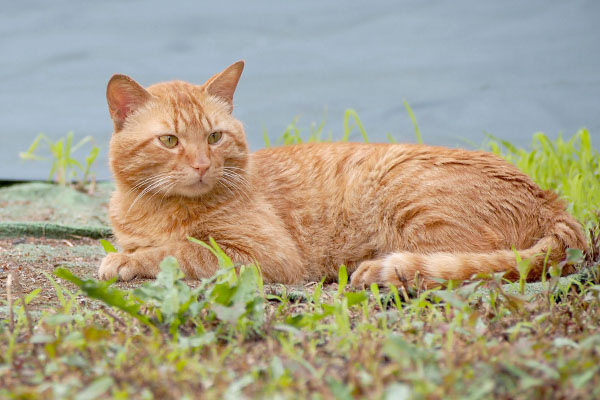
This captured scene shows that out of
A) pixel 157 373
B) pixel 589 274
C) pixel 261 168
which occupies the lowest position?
pixel 589 274

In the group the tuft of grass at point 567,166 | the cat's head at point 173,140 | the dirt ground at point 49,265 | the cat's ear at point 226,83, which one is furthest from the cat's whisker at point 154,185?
the tuft of grass at point 567,166

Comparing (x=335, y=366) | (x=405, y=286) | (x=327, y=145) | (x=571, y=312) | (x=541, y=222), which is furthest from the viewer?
(x=327, y=145)

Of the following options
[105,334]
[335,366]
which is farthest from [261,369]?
[105,334]

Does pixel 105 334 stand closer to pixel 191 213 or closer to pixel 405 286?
pixel 405 286

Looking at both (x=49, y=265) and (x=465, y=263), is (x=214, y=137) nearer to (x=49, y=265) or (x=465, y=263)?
(x=49, y=265)

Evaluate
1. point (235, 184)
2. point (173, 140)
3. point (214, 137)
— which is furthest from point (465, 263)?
point (173, 140)

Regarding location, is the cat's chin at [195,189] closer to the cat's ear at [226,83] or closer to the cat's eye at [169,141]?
the cat's eye at [169,141]

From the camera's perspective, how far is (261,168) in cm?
365

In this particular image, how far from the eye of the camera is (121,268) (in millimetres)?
2957

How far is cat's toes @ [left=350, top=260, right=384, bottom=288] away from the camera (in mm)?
2865

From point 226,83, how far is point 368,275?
1292 millimetres

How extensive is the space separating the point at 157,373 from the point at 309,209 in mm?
1915

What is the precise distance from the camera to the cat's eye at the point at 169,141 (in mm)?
3096

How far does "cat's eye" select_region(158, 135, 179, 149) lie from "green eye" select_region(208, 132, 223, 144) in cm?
18
